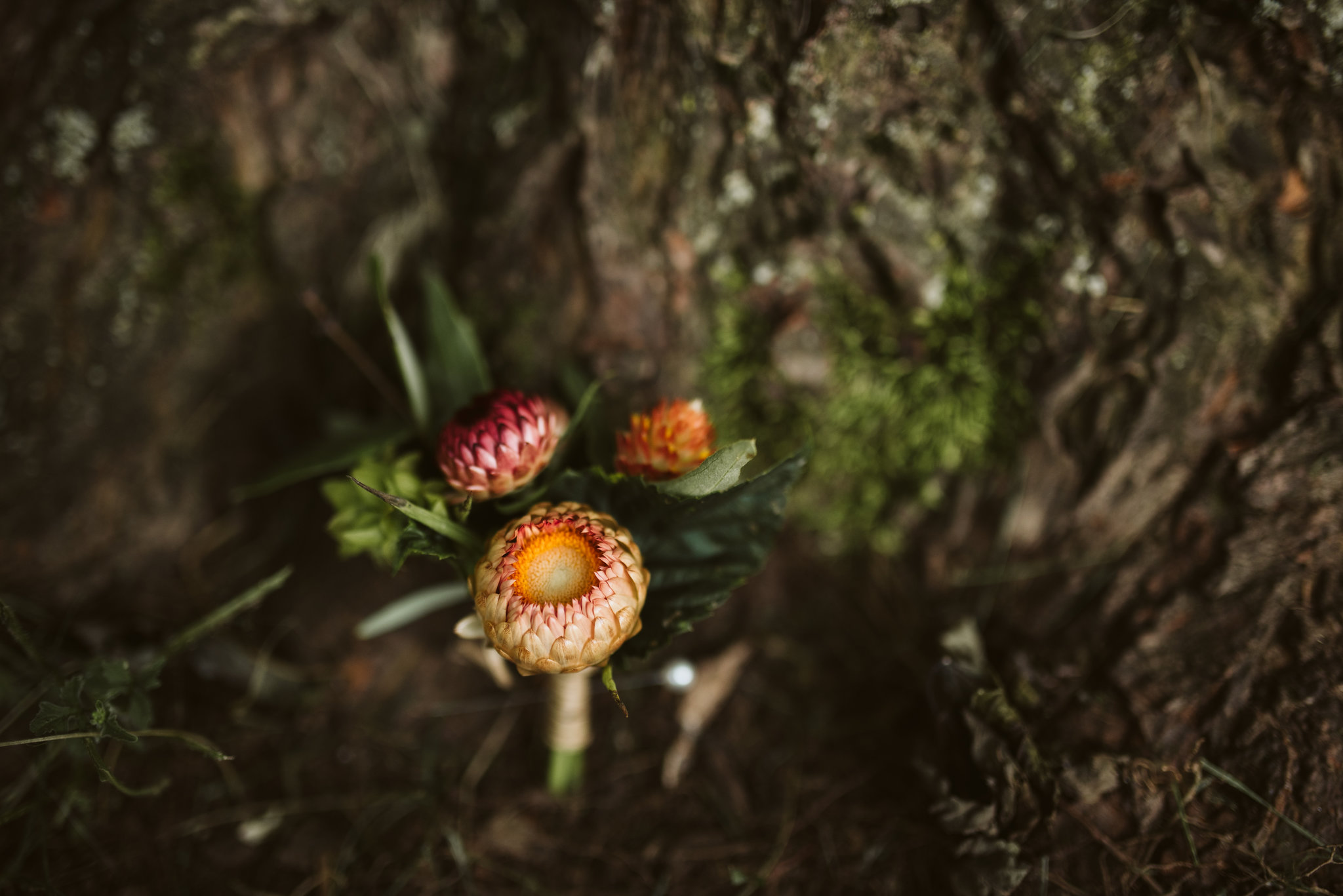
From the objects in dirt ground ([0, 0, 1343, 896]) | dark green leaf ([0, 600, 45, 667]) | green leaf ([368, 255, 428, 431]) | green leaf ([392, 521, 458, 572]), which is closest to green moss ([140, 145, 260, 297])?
dirt ground ([0, 0, 1343, 896])

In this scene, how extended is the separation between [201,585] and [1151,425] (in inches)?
86.4

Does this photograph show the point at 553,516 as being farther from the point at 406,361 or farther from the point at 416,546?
the point at 406,361

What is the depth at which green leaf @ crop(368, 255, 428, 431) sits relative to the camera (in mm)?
1195

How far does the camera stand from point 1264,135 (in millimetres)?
1164

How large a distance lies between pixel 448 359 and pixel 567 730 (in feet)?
2.62

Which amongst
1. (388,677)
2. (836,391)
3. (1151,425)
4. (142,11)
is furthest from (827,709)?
(142,11)

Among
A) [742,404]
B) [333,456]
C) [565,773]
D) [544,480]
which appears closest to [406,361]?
[333,456]

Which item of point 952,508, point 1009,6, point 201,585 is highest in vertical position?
point 1009,6

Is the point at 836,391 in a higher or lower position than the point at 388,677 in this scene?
higher

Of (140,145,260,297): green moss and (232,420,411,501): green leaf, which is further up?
(140,145,260,297): green moss

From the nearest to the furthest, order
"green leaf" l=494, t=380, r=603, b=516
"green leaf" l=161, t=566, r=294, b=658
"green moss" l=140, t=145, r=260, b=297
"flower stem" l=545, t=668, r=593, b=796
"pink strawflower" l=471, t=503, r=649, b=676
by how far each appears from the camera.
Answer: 1. "pink strawflower" l=471, t=503, r=649, b=676
2. "green leaf" l=494, t=380, r=603, b=516
3. "green leaf" l=161, t=566, r=294, b=658
4. "flower stem" l=545, t=668, r=593, b=796
5. "green moss" l=140, t=145, r=260, b=297

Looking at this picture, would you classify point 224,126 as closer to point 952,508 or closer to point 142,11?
point 142,11

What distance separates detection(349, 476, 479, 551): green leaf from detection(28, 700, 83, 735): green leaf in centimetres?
60

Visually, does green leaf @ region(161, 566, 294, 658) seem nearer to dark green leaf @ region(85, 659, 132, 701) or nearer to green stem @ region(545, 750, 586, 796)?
dark green leaf @ region(85, 659, 132, 701)
